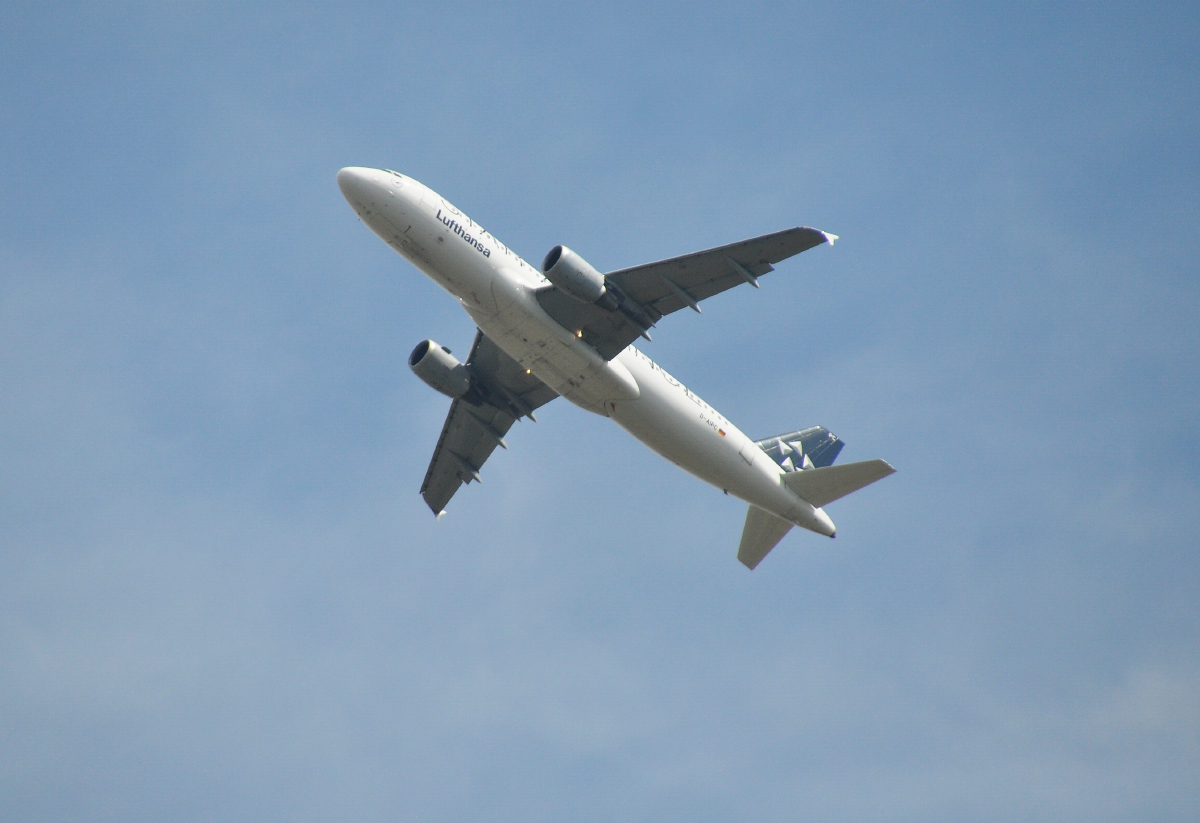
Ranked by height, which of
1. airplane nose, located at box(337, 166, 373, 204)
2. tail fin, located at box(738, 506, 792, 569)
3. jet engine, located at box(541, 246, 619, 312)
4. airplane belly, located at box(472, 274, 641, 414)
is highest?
airplane nose, located at box(337, 166, 373, 204)

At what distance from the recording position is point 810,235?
112 feet

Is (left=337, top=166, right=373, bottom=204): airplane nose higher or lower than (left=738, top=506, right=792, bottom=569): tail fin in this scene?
higher

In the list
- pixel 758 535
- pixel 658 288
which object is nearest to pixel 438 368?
pixel 658 288

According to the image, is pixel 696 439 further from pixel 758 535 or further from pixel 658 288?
pixel 758 535

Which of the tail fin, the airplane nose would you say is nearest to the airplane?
the airplane nose

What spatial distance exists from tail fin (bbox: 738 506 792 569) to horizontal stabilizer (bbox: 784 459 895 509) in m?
3.36

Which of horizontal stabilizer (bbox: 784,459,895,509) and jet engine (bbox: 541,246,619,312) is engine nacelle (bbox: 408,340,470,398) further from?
horizontal stabilizer (bbox: 784,459,895,509)

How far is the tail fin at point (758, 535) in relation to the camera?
44719 millimetres

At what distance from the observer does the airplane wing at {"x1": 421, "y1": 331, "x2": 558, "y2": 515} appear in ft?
146

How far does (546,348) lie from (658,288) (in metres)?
4.38

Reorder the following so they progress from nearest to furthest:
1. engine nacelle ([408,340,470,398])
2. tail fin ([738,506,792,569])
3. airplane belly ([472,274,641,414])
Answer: airplane belly ([472,274,641,414])
engine nacelle ([408,340,470,398])
tail fin ([738,506,792,569])

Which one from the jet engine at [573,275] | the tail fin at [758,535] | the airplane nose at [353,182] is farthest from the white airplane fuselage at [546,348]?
the tail fin at [758,535]

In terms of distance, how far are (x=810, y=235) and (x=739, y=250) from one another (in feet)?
8.13

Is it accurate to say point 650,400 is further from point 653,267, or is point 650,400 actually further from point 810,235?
point 810,235
